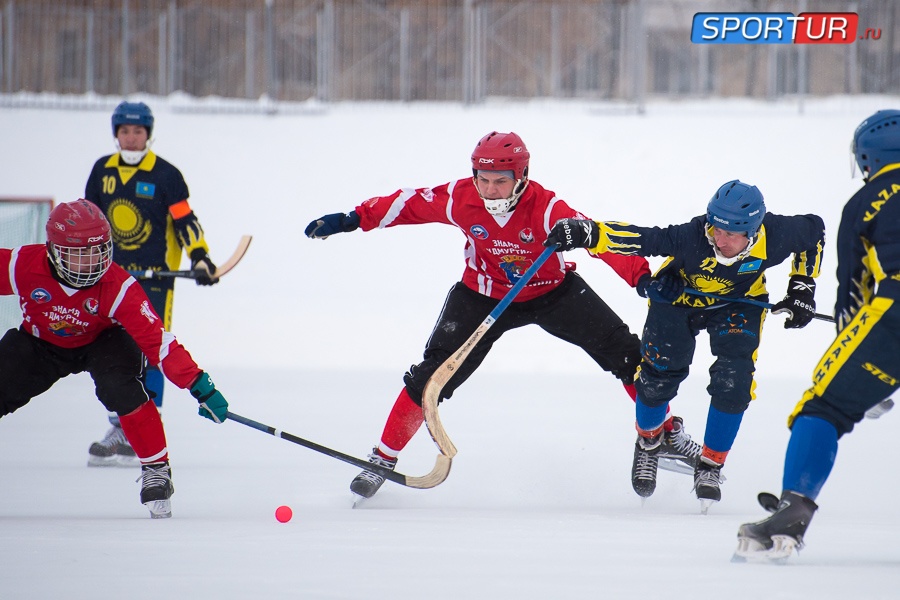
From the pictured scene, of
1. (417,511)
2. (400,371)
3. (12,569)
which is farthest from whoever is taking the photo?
(400,371)

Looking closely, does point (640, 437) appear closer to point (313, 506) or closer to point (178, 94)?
point (313, 506)

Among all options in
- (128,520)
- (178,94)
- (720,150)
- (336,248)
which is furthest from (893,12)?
(128,520)

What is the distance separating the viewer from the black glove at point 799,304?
3.45m

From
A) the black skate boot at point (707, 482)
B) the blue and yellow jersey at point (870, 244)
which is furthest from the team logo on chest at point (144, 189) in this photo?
the blue and yellow jersey at point (870, 244)

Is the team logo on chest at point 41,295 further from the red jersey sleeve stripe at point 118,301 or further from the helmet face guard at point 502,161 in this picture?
the helmet face guard at point 502,161

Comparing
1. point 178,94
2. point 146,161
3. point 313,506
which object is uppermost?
point 178,94

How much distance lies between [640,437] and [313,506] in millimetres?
1241

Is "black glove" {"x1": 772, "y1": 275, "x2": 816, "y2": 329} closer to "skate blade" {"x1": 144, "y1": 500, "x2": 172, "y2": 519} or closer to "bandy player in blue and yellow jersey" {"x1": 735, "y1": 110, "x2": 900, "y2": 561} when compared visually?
"bandy player in blue and yellow jersey" {"x1": 735, "y1": 110, "x2": 900, "y2": 561}

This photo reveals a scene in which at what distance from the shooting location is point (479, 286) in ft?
12.4

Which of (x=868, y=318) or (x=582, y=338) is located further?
(x=582, y=338)

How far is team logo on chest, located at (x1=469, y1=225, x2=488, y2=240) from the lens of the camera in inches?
144

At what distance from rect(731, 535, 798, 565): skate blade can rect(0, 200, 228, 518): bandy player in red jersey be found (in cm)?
166

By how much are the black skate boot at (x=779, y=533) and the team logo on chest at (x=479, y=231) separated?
5.28 ft

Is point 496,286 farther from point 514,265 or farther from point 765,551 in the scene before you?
point 765,551
